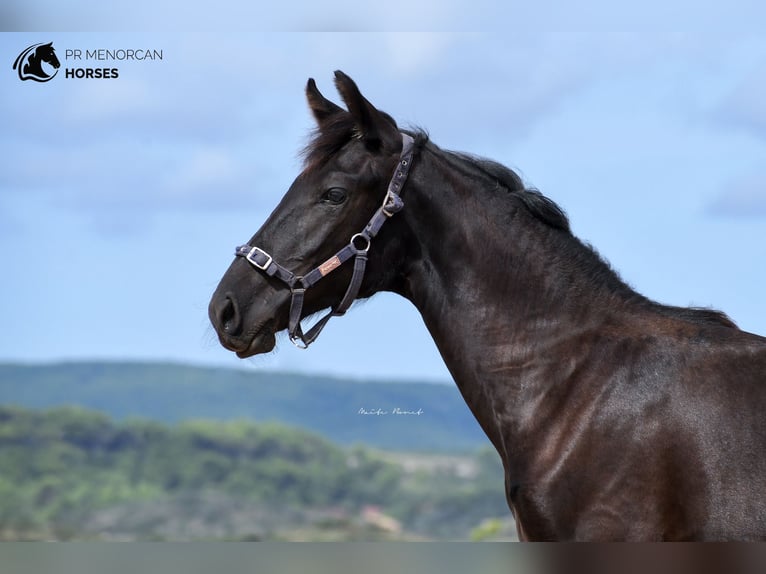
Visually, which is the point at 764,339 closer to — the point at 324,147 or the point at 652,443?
the point at 652,443

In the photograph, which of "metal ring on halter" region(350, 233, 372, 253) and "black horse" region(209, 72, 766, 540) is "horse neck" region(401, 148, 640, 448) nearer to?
"black horse" region(209, 72, 766, 540)

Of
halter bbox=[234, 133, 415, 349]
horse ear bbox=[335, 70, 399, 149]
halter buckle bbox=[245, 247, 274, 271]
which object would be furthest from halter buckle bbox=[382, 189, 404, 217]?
halter buckle bbox=[245, 247, 274, 271]

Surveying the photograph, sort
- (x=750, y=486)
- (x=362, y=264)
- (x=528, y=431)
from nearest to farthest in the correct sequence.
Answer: (x=750, y=486) < (x=528, y=431) < (x=362, y=264)

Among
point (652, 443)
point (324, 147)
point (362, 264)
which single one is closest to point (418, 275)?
point (362, 264)

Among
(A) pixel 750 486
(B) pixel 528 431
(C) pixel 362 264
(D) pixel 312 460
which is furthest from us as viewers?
(D) pixel 312 460

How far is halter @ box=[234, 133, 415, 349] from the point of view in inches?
158

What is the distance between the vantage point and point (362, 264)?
408 cm

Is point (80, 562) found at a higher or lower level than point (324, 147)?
lower

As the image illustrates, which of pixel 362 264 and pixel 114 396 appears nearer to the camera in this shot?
pixel 362 264

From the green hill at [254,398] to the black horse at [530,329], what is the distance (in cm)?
1412

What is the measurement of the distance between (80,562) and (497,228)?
229 centimetres

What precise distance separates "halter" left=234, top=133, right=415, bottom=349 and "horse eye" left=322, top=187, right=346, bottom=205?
0.17 m

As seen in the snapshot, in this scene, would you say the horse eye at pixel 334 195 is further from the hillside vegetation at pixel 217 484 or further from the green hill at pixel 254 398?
the green hill at pixel 254 398

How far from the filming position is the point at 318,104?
452 cm
